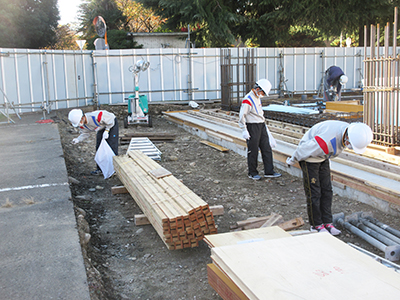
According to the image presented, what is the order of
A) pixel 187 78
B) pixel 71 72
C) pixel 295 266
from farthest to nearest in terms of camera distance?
pixel 187 78 → pixel 71 72 → pixel 295 266

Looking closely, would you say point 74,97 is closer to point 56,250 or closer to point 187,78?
point 187,78

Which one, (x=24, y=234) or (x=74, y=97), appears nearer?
(x=24, y=234)

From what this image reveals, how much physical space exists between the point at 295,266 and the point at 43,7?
38860 mm

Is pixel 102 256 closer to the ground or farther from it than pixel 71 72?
closer to the ground

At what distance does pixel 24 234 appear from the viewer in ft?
15.3

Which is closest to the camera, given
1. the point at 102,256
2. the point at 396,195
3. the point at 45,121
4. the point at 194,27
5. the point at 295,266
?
the point at 295,266

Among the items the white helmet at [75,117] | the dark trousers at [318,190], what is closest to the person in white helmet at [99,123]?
the white helmet at [75,117]

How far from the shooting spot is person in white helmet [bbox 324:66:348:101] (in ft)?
46.3

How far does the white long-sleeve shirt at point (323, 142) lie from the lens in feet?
15.9

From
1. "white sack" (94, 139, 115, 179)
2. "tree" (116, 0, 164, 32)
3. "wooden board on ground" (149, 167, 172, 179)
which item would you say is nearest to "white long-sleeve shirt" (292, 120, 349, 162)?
"wooden board on ground" (149, 167, 172, 179)

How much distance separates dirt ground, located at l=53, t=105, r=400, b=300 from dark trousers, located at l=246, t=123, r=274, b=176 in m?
0.28

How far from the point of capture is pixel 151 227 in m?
5.99

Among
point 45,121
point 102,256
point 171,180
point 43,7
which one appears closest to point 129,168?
point 171,180

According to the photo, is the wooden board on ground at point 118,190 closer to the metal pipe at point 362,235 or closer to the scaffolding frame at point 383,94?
the metal pipe at point 362,235
